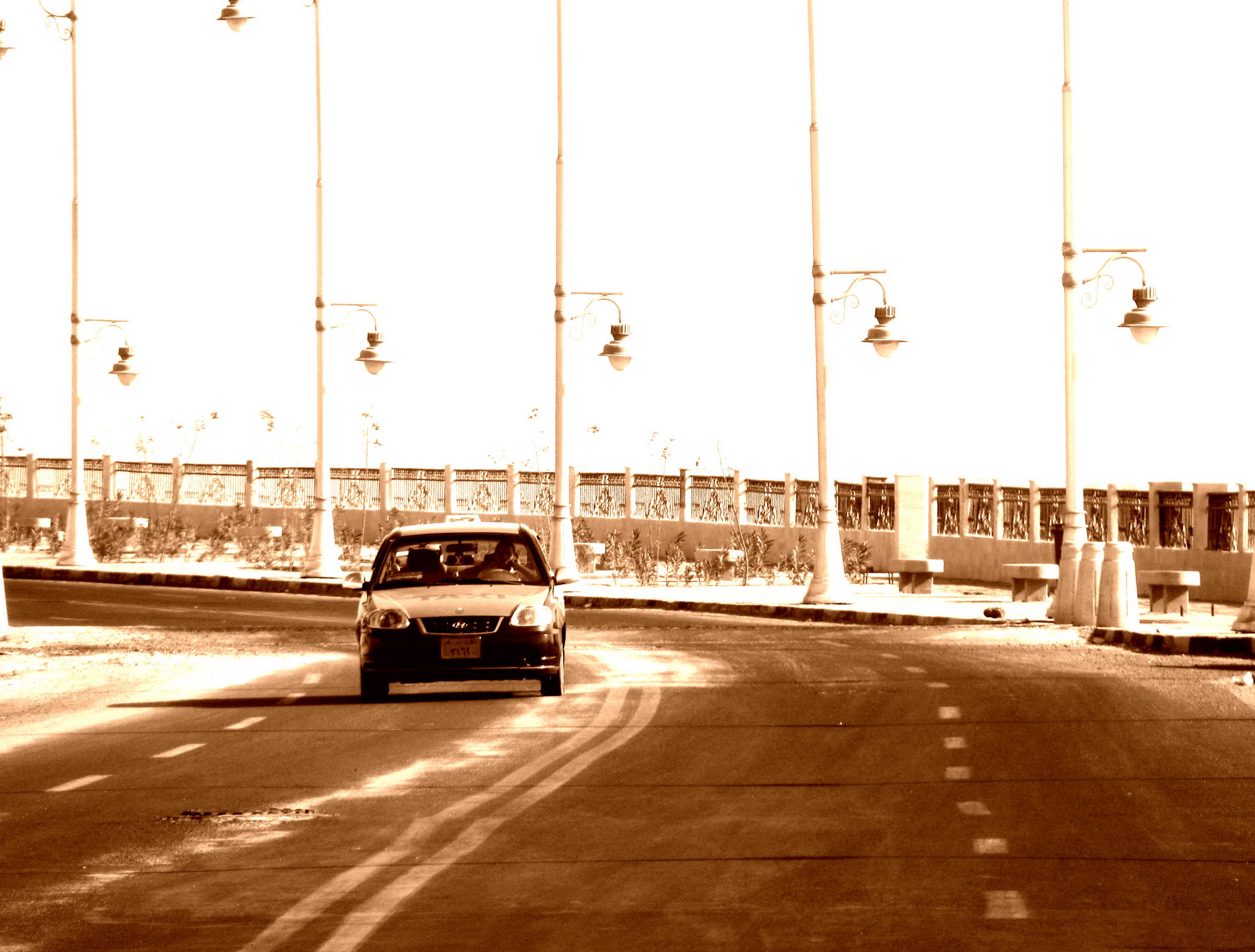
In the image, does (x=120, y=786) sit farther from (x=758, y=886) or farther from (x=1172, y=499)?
(x=1172, y=499)

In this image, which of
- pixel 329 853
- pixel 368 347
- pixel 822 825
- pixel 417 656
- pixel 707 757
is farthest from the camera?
pixel 368 347

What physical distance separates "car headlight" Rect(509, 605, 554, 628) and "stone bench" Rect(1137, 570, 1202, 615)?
1347cm

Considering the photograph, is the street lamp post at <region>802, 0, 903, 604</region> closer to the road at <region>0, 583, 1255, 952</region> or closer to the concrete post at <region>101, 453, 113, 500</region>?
the road at <region>0, 583, 1255, 952</region>

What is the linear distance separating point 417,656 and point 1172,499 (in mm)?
22160

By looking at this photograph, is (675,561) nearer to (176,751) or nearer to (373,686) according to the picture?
(373,686)

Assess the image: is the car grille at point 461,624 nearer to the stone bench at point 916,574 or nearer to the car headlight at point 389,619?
the car headlight at point 389,619

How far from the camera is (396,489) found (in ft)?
187

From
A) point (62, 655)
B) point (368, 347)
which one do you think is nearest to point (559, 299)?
point (368, 347)

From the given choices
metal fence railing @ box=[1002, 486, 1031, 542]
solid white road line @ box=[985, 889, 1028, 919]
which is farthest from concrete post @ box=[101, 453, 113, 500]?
solid white road line @ box=[985, 889, 1028, 919]

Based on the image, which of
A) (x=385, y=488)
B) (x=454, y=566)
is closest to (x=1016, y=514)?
(x=385, y=488)

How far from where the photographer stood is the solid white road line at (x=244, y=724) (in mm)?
15969

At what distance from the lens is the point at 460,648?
57.6 feet

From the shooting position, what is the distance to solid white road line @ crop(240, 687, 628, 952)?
8141 millimetres

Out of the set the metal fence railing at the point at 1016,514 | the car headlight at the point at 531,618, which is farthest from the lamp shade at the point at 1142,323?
the car headlight at the point at 531,618
